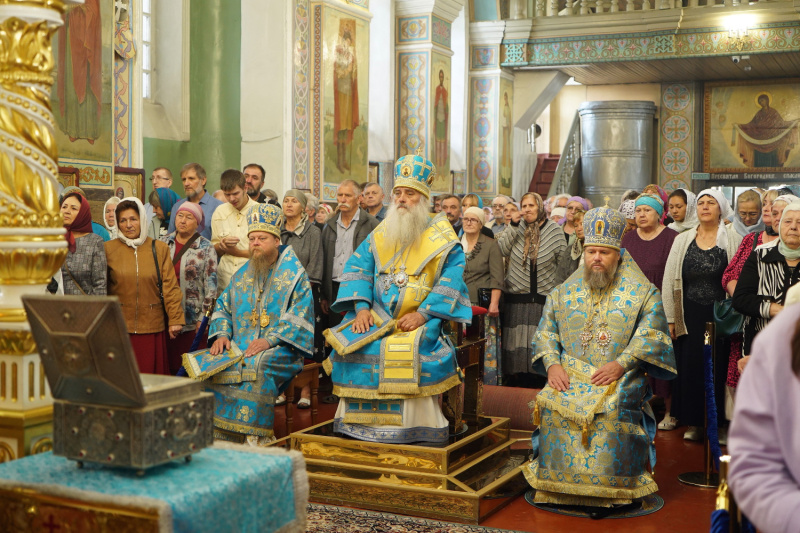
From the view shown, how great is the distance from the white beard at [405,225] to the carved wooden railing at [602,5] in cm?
1079

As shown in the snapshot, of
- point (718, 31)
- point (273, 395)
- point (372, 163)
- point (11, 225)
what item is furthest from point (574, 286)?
point (718, 31)

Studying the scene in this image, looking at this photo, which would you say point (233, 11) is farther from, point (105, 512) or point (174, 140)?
point (105, 512)

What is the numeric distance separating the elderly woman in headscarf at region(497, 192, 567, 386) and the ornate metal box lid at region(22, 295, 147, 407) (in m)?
5.36

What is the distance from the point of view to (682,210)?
22.5 ft

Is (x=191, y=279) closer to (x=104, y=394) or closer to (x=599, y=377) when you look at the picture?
(x=599, y=377)

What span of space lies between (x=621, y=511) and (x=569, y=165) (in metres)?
13.3

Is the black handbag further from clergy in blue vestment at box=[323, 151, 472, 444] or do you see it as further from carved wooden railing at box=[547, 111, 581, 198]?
carved wooden railing at box=[547, 111, 581, 198]

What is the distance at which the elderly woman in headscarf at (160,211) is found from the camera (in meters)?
7.03

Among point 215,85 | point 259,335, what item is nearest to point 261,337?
point 259,335

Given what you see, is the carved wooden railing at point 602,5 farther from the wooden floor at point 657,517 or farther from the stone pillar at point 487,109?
the wooden floor at point 657,517

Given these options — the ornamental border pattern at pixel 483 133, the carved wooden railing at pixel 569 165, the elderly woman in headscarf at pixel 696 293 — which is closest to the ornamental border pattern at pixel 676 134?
the carved wooden railing at pixel 569 165

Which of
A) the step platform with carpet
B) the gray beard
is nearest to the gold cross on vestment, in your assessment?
the step platform with carpet

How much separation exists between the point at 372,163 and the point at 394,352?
28.9ft

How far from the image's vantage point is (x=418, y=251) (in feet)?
17.6
